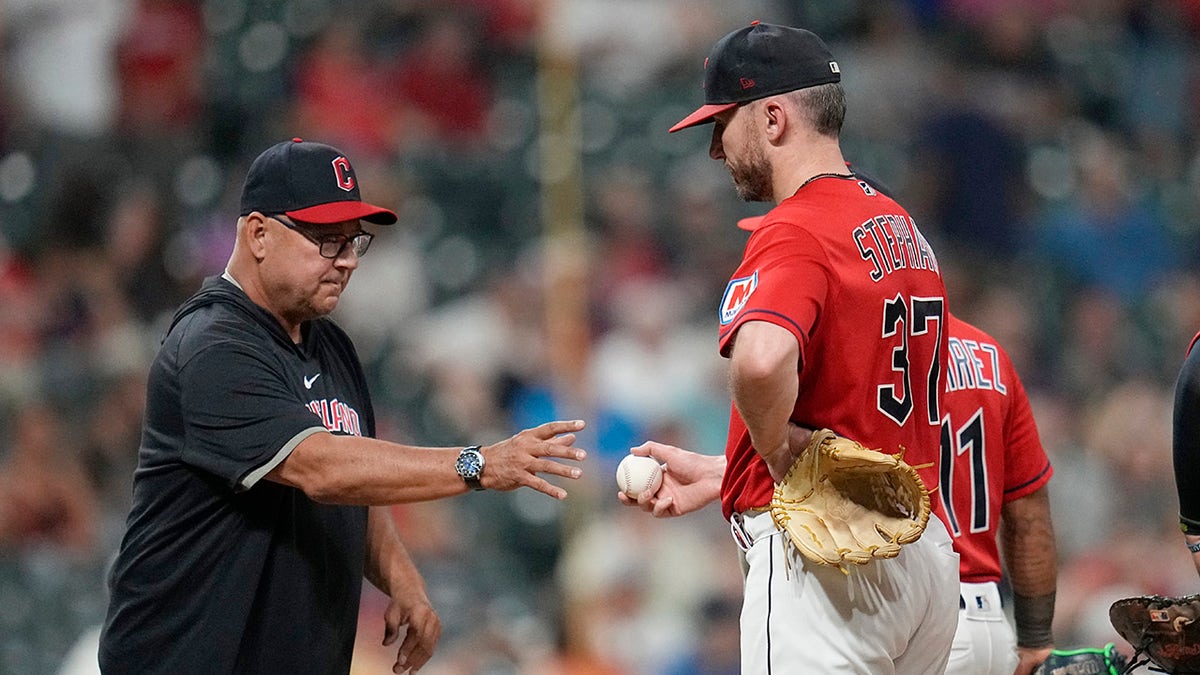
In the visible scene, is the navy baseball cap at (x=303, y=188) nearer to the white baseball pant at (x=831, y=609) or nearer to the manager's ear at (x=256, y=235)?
the manager's ear at (x=256, y=235)

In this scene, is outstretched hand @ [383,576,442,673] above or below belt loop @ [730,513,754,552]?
below

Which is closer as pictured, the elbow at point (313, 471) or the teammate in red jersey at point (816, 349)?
the teammate in red jersey at point (816, 349)

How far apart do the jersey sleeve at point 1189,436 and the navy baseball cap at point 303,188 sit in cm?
→ 215

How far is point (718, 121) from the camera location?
148 inches

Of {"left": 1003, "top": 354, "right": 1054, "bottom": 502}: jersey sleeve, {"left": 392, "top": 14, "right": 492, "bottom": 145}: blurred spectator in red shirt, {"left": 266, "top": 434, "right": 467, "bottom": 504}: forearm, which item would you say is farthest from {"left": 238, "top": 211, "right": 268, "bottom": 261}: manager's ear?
{"left": 392, "top": 14, "right": 492, "bottom": 145}: blurred spectator in red shirt

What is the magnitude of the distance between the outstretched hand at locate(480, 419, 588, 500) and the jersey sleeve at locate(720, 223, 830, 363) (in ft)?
1.47

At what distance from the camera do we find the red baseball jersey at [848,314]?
336 cm

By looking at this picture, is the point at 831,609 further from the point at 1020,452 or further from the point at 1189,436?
the point at 1020,452

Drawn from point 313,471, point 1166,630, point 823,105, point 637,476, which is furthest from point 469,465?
point 1166,630

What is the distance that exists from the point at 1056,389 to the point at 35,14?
6.53m

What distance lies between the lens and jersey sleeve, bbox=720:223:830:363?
328cm

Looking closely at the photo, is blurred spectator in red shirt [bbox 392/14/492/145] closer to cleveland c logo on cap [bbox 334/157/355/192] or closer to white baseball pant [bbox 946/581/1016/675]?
cleveland c logo on cap [bbox 334/157/355/192]

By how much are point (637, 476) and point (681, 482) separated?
19 centimetres

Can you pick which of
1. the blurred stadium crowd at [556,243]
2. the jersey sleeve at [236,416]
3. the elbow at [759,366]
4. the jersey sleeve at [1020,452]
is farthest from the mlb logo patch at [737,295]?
the blurred stadium crowd at [556,243]
